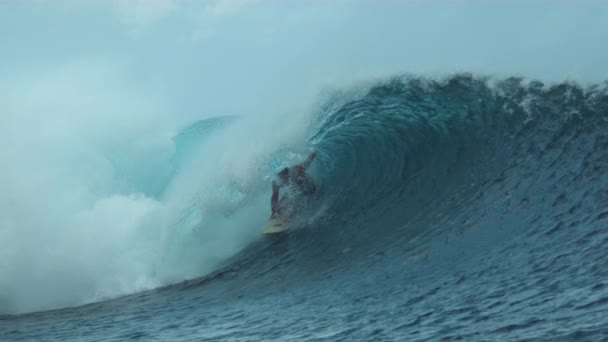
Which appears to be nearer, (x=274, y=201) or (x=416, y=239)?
(x=416, y=239)

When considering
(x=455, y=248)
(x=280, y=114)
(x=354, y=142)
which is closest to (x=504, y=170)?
(x=455, y=248)

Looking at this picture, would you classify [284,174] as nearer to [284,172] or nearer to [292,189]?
[284,172]

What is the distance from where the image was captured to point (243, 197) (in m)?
17.2

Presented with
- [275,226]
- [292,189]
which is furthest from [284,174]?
[275,226]

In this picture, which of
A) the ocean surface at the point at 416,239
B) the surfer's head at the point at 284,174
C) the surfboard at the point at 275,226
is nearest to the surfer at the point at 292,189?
the surfer's head at the point at 284,174

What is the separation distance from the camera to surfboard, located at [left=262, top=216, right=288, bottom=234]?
1530 cm

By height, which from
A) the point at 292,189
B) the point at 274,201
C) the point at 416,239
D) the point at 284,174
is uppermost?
the point at 284,174

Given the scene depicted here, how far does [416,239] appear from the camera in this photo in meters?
12.4

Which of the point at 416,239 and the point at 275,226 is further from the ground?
A: the point at 275,226

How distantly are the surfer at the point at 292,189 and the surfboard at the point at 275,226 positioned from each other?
126mm

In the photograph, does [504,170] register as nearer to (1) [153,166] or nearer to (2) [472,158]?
(2) [472,158]

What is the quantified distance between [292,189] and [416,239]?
15.7ft

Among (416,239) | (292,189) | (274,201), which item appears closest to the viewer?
(416,239)

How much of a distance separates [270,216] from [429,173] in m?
3.96
